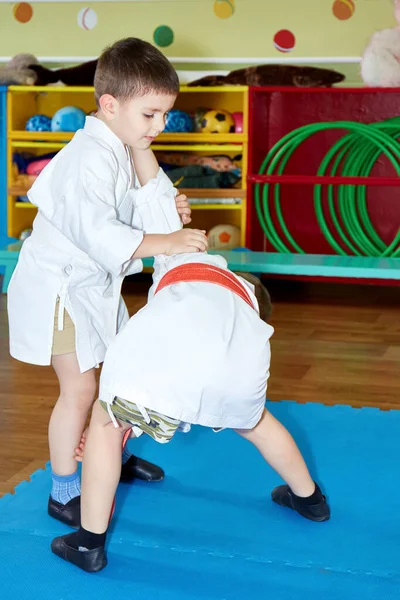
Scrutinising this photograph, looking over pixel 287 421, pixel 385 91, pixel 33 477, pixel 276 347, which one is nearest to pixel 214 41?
pixel 385 91

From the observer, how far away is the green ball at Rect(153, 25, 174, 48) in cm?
490

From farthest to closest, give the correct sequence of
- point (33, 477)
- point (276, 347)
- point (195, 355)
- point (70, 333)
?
point (276, 347)
point (33, 477)
point (70, 333)
point (195, 355)

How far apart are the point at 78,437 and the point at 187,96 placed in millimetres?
3369

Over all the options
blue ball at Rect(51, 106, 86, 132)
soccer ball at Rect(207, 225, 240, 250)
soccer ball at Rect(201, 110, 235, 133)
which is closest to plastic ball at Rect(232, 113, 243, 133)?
soccer ball at Rect(201, 110, 235, 133)

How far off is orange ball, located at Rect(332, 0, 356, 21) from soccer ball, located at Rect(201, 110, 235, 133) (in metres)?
0.91

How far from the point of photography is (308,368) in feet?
9.88

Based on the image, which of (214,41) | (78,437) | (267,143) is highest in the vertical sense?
(214,41)

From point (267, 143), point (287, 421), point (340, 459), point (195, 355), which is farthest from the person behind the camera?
point (267, 143)

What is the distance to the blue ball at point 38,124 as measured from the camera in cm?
448

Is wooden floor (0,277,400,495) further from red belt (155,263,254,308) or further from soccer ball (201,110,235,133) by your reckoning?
soccer ball (201,110,235,133)

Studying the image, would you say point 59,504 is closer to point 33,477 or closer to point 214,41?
point 33,477

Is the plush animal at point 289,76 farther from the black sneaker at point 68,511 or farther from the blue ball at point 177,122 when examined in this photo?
the black sneaker at point 68,511

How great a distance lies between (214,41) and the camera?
4852mm

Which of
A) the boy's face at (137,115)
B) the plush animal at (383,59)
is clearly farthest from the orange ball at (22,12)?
the boy's face at (137,115)
